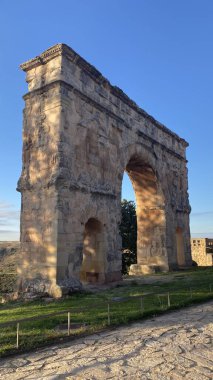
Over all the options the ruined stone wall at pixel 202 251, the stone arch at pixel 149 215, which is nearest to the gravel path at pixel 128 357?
the stone arch at pixel 149 215

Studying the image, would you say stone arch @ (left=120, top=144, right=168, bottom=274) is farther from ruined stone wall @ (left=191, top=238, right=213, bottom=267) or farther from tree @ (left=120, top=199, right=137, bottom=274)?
ruined stone wall @ (left=191, top=238, right=213, bottom=267)

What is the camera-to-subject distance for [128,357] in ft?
13.5

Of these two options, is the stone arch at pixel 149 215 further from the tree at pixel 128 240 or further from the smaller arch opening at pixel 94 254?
the smaller arch opening at pixel 94 254

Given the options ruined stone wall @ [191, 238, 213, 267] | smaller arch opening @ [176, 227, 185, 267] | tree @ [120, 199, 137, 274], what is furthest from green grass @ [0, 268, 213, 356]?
ruined stone wall @ [191, 238, 213, 267]

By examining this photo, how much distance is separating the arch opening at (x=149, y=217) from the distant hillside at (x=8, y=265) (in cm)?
577

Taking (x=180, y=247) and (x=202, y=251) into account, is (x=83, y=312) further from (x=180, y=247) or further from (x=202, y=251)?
(x=202, y=251)

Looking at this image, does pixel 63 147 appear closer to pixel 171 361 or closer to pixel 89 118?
pixel 89 118

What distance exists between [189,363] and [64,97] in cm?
868

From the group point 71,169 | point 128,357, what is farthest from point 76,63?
point 128,357

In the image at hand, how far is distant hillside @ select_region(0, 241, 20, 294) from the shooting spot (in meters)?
11.9

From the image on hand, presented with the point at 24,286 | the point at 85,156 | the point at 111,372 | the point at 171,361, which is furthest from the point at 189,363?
the point at 85,156

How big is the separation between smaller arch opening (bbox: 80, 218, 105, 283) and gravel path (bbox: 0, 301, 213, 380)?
6448 millimetres

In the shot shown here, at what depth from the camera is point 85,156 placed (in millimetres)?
11500

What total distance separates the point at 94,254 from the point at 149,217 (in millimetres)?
6089
